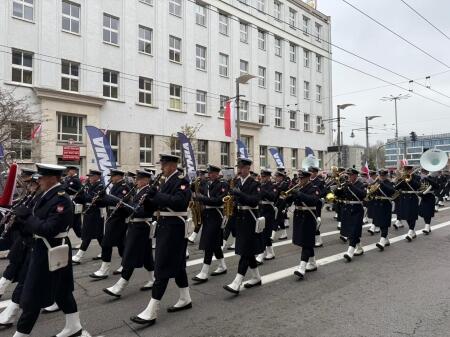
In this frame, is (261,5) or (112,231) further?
(261,5)

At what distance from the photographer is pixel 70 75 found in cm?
2347

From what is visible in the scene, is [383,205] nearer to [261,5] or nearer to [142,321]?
[142,321]

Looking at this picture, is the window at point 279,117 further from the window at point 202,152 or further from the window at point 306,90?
the window at point 202,152

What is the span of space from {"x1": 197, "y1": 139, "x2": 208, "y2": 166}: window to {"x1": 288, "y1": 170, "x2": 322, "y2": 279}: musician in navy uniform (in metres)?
22.7

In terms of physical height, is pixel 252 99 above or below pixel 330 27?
below

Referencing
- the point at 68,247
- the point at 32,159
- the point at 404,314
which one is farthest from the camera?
the point at 32,159

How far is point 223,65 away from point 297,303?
29.1 m

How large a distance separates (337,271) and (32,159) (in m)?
16.9

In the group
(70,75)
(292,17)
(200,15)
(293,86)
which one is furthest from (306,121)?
(70,75)

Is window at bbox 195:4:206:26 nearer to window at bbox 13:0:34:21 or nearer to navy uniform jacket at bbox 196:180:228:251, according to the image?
window at bbox 13:0:34:21

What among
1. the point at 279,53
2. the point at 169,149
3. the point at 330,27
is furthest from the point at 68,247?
the point at 330,27

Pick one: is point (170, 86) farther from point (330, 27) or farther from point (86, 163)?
point (330, 27)

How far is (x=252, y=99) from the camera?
35.6 m

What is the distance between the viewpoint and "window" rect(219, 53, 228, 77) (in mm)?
33125
